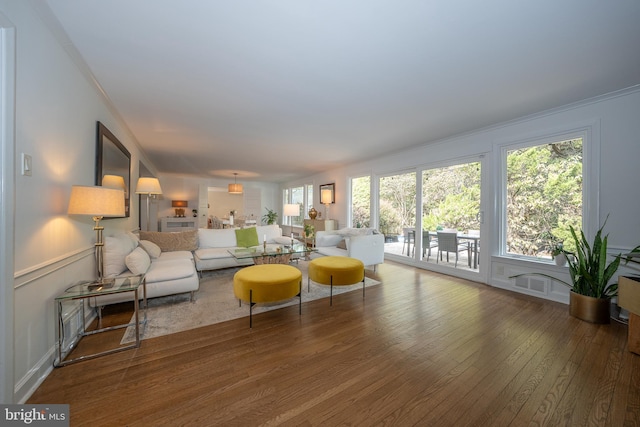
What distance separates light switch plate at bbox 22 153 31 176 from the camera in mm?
1449

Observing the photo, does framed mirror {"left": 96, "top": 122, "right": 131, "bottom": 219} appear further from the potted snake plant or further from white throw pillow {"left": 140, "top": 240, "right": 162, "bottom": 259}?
the potted snake plant

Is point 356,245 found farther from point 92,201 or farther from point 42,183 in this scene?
point 42,183

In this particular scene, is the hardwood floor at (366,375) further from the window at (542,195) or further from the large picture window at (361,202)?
the large picture window at (361,202)

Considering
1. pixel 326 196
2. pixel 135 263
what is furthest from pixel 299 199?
pixel 135 263

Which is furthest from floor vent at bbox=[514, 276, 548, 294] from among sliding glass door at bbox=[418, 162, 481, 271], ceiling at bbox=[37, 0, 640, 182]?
ceiling at bbox=[37, 0, 640, 182]

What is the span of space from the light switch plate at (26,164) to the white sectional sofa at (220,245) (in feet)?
8.29

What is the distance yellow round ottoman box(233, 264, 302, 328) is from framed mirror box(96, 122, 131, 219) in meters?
1.49

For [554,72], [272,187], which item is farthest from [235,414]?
[272,187]

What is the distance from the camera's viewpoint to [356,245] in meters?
4.17

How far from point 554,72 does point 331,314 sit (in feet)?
11.1

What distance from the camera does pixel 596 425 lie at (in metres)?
1.33

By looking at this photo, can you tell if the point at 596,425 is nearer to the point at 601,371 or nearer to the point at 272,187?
the point at 601,371

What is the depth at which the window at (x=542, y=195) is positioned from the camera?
10.2 ft

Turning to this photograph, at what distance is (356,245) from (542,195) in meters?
2.84
